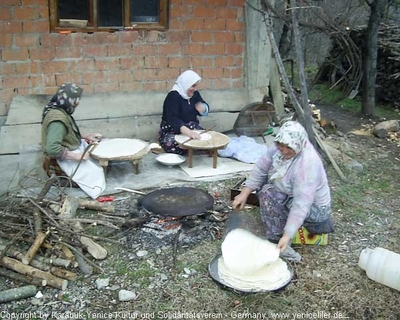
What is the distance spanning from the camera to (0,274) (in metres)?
3.74

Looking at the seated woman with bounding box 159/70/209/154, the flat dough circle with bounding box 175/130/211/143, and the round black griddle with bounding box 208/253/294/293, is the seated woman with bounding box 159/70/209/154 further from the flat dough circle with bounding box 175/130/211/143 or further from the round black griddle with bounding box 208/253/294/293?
the round black griddle with bounding box 208/253/294/293

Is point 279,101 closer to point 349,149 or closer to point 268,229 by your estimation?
point 349,149

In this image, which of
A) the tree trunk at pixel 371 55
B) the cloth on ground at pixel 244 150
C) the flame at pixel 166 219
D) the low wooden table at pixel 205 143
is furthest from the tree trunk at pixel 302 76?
the tree trunk at pixel 371 55

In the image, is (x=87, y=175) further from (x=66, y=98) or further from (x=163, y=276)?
(x=163, y=276)

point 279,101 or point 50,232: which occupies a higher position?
point 279,101

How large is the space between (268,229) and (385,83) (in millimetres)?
7743

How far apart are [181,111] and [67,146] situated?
1780mm

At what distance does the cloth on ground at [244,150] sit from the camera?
6355mm

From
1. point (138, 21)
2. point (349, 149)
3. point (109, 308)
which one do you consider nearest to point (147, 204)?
point (109, 308)

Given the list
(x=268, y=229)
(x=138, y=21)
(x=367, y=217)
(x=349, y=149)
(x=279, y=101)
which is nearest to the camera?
(x=268, y=229)

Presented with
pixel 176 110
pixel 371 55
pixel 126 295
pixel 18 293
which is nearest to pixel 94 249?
pixel 126 295

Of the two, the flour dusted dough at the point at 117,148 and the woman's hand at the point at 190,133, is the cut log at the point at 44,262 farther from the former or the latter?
the woman's hand at the point at 190,133

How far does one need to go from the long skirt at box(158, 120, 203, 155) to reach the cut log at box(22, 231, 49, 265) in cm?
264

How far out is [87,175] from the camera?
17.2ft
